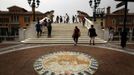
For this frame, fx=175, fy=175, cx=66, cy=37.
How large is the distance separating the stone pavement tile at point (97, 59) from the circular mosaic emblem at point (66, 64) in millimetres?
382

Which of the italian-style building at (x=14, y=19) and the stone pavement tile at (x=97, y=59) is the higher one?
the italian-style building at (x=14, y=19)

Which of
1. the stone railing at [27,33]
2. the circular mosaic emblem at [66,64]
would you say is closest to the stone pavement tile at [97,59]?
the circular mosaic emblem at [66,64]

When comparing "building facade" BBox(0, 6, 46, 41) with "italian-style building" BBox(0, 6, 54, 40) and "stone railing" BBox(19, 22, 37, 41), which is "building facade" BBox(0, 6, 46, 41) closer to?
"italian-style building" BBox(0, 6, 54, 40)

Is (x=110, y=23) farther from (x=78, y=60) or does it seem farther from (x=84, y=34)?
(x=78, y=60)

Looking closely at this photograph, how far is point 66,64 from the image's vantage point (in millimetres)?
10141

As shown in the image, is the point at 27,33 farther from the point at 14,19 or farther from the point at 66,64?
the point at 14,19

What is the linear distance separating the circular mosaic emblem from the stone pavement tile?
0.38 m

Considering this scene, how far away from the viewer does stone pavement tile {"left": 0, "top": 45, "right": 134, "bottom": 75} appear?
919 centimetres

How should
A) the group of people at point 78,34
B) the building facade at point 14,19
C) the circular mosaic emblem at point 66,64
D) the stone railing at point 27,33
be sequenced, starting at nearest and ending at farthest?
the circular mosaic emblem at point 66,64 → the group of people at point 78,34 → the stone railing at point 27,33 → the building facade at point 14,19

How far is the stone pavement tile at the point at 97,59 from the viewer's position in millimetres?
9188

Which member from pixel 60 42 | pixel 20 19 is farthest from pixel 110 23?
pixel 60 42

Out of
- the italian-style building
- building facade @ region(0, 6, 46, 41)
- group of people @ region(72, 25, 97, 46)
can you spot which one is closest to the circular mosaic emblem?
group of people @ region(72, 25, 97, 46)

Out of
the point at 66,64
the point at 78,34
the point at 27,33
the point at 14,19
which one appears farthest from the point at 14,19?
the point at 66,64

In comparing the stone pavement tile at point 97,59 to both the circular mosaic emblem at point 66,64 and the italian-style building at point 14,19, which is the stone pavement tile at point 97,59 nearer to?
the circular mosaic emblem at point 66,64
